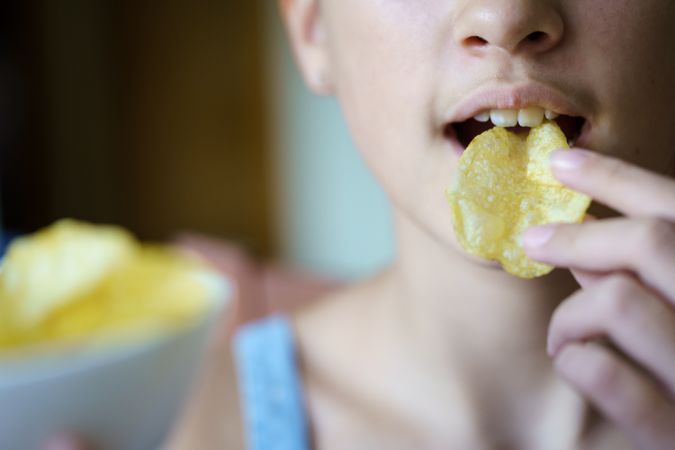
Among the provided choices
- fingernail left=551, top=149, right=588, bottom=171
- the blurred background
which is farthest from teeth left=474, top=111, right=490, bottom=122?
the blurred background

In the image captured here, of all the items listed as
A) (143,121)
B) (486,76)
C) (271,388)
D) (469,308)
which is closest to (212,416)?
(271,388)

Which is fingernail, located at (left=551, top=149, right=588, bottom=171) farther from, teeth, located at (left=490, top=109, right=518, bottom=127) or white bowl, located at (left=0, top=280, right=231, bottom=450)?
white bowl, located at (left=0, top=280, right=231, bottom=450)

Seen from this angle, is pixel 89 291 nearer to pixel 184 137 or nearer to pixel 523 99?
pixel 523 99

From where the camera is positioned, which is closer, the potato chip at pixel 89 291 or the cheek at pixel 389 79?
the potato chip at pixel 89 291

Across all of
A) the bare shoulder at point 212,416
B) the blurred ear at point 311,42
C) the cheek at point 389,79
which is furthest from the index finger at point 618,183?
the bare shoulder at point 212,416

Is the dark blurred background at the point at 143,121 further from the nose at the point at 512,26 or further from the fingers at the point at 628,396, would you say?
the fingers at the point at 628,396

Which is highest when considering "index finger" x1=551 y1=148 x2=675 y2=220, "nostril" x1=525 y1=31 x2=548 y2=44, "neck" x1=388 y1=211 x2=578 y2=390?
"nostril" x1=525 y1=31 x2=548 y2=44

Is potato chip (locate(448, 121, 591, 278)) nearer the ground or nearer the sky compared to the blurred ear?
nearer the ground
